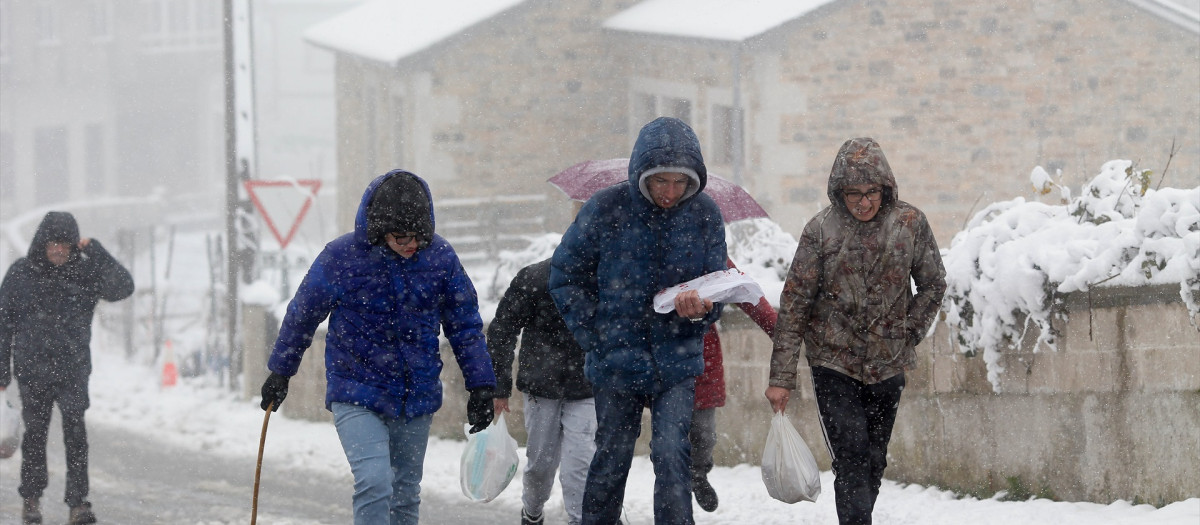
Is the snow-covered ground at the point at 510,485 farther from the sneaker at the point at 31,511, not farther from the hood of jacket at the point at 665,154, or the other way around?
the hood of jacket at the point at 665,154

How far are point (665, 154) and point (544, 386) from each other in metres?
1.40

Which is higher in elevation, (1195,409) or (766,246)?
(766,246)

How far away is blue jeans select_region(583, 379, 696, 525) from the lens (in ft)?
15.6

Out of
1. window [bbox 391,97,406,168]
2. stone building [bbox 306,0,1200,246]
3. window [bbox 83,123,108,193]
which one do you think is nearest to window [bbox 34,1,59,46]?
window [bbox 83,123,108,193]

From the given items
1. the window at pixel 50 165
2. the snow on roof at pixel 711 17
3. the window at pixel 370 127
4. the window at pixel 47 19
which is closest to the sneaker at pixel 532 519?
the snow on roof at pixel 711 17

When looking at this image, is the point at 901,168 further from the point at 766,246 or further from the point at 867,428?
the point at 867,428

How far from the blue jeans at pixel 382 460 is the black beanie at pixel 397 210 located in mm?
617

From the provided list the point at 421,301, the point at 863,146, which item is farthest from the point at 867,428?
the point at 421,301

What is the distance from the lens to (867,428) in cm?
504

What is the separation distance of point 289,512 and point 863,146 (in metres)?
3.97

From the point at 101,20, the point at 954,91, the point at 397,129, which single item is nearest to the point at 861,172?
the point at 954,91

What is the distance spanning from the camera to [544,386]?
5.68 meters

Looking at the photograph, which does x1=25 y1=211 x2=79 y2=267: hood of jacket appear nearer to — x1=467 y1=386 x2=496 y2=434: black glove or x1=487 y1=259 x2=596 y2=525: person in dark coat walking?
x1=487 y1=259 x2=596 y2=525: person in dark coat walking

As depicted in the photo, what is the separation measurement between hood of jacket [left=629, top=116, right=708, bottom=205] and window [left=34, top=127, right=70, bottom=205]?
125 ft
